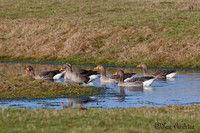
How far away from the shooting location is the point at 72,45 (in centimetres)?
5506

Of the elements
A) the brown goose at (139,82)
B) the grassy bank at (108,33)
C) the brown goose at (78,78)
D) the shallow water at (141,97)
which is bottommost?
the shallow water at (141,97)

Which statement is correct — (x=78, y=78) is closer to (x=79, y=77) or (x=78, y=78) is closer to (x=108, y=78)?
(x=79, y=77)

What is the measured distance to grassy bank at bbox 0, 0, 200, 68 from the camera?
49219 millimetres

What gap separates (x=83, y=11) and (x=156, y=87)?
45.1 m

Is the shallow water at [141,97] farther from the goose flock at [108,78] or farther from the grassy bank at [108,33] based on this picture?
the grassy bank at [108,33]

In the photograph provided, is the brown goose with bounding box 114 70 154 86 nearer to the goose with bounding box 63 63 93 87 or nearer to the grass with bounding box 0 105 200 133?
the goose with bounding box 63 63 93 87

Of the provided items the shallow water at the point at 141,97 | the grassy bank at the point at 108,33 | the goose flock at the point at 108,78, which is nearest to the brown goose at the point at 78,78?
the goose flock at the point at 108,78

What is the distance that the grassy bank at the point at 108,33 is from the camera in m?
49.2

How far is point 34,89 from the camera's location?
28750mm

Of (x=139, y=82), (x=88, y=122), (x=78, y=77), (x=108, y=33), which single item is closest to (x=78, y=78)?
(x=78, y=77)

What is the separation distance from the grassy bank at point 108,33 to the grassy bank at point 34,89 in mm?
18837

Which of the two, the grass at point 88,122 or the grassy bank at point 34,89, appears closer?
the grass at point 88,122

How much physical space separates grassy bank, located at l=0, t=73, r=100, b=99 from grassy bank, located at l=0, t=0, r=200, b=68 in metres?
18.8

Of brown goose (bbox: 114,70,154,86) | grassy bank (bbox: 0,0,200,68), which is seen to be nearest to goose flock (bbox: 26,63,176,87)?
brown goose (bbox: 114,70,154,86)
